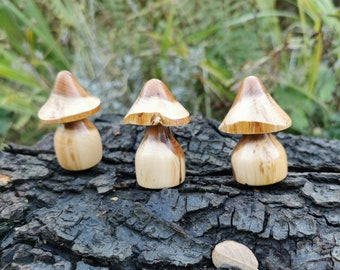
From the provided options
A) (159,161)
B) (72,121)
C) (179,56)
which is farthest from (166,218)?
(179,56)

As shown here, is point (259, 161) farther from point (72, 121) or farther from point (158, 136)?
point (72, 121)

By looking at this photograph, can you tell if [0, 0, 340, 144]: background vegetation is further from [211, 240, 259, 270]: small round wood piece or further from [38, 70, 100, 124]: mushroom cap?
[211, 240, 259, 270]: small round wood piece

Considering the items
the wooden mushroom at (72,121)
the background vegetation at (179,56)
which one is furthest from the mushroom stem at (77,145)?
the background vegetation at (179,56)

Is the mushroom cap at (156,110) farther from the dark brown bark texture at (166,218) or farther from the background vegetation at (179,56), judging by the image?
the background vegetation at (179,56)

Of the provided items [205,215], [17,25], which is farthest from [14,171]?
[17,25]

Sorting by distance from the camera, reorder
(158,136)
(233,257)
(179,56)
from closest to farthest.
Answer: (233,257) < (158,136) < (179,56)

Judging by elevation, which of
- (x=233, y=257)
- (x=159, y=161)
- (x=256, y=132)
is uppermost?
(x=256, y=132)

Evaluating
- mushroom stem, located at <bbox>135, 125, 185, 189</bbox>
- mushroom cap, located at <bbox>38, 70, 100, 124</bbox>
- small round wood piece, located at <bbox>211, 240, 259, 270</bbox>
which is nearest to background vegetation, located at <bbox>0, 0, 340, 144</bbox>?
mushroom cap, located at <bbox>38, 70, 100, 124</bbox>
